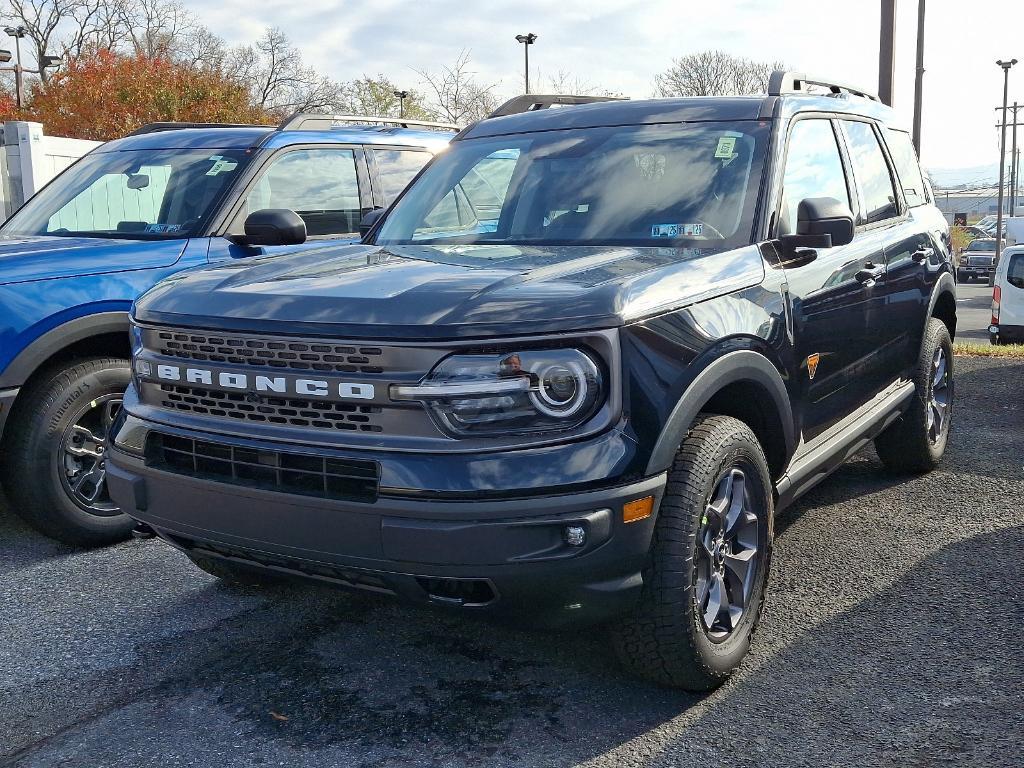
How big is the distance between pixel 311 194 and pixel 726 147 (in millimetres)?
2909

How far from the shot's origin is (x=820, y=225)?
12.2ft

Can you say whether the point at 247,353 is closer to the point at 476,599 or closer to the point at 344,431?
the point at 344,431

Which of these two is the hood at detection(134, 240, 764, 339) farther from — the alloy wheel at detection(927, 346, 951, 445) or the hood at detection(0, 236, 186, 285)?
the alloy wheel at detection(927, 346, 951, 445)

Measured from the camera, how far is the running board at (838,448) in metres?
3.95

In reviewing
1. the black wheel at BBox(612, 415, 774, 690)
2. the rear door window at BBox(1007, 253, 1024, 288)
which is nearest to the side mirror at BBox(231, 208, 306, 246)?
the black wheel at BBox(612, 415, 774, 690)

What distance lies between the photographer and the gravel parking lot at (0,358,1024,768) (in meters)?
3.05

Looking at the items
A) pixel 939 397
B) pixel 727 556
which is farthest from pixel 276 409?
pixel 939 397

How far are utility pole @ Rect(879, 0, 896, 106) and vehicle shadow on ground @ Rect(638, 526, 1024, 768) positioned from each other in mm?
10912

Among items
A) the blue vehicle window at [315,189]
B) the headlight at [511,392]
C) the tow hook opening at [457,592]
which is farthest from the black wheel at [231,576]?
the blue vehicle window at [315,189]

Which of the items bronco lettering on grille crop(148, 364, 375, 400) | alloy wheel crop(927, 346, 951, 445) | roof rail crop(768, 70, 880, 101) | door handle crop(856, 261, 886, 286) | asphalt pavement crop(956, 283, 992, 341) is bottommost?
asphalt pavement crop(956, 283, 992, 341)

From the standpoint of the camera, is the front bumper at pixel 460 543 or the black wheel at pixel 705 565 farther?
the black wheel at pixel 705 565

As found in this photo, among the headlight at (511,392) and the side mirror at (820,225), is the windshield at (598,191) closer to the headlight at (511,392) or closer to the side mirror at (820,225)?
the side mirror at (820,225)

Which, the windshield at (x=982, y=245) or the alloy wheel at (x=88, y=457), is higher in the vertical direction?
the alloy wheel at (x=88, y=457)

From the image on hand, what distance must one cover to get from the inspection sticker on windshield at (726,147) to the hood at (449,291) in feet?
1.72
